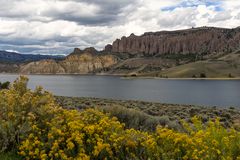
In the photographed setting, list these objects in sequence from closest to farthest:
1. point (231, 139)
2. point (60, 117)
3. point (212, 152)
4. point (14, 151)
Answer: point (212, 152)
point (231, 139)
point (14, 151)
point (60, 117)

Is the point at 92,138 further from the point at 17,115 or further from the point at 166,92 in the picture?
the point at 166,92

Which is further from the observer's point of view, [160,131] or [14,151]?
[14,151]

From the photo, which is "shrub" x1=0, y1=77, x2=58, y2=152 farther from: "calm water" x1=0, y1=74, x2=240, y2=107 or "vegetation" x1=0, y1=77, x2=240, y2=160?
"calm water" x1=0, y1=74, x2=240, y2=107

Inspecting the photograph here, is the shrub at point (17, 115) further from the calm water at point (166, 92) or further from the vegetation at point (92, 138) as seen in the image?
Result: the calm water at point (166, 92)

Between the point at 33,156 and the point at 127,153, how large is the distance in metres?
1.83

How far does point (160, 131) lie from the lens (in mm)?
6668

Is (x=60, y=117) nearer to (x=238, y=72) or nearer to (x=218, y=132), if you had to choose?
(x=218, y=132)

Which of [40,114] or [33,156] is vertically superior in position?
[40,114]

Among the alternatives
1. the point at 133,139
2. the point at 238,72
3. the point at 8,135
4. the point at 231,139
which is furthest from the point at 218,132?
the point at 238,72

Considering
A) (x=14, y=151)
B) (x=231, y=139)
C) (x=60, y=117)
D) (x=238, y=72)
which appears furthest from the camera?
(x=238, y=72)

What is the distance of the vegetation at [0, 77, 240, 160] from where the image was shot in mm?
6180

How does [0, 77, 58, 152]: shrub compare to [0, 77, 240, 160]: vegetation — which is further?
[0, 77, 58, 152]: shrub

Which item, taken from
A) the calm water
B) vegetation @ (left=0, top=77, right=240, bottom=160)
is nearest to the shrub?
vegetation @ (left=0, top=77, right=240, bottom=160)

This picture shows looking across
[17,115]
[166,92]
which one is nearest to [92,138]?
[17,115]
